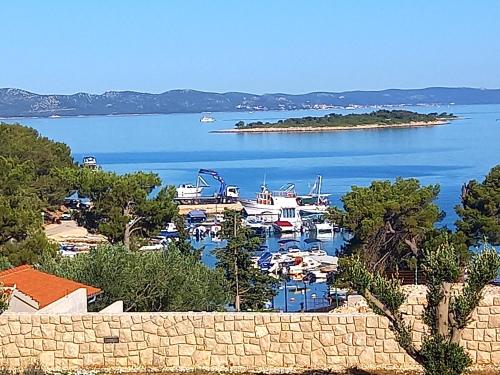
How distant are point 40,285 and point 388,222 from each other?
428 inches

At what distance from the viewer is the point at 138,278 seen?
38.7 feet

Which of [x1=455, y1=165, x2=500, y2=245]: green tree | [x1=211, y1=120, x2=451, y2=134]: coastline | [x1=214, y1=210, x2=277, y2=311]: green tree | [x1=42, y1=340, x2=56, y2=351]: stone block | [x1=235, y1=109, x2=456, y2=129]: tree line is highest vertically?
[x1=42, y1=340, x2=56, y2=351]: stone block

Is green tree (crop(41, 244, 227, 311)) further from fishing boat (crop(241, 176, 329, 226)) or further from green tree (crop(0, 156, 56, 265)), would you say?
fishing boat (crop(241, 176, 329, 226))

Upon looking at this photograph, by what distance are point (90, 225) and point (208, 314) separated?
60.6 ft

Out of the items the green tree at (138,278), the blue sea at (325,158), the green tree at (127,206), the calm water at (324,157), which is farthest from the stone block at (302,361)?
the calm water at (324,157)

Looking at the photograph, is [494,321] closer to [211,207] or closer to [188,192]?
[211,207]

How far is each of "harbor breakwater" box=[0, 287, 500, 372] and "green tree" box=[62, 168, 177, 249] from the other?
15446mm

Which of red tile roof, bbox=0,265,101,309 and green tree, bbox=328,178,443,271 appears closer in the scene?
red tile roof, bbox=0,265,101,309

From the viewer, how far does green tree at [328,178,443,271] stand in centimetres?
Result: 1889

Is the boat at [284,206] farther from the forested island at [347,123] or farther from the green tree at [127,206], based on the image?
the forested island at [347,123]

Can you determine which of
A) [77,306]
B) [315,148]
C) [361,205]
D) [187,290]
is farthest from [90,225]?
[315,148]

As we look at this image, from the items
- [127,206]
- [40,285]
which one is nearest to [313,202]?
[127,206]

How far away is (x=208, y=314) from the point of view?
8.09m

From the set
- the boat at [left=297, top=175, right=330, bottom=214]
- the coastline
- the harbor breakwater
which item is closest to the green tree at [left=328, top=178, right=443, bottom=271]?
the harbor breakwater
